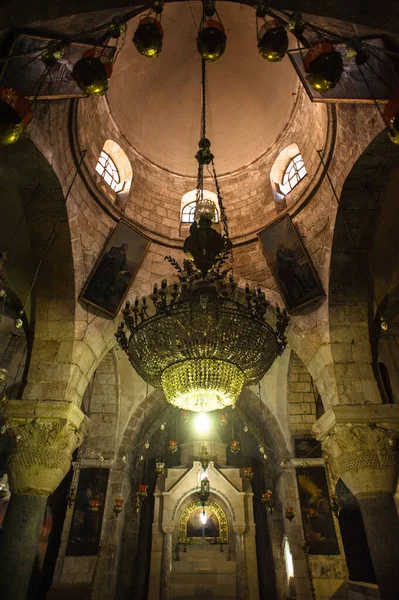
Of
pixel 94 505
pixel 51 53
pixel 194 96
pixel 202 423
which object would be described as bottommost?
pixel 94 505

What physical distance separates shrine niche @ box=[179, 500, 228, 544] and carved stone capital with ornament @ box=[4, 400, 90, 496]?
6114 millimetres

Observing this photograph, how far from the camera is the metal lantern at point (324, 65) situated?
261cm

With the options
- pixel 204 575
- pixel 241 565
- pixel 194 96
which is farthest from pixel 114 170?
pixel 204 575

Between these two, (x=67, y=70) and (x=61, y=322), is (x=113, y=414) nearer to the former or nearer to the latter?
(x=61, y=322)

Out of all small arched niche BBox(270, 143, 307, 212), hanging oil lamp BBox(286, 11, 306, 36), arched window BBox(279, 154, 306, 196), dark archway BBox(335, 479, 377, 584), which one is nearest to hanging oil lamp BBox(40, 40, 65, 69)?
hanging oil lamp BBox(286, 11, 306, 36)

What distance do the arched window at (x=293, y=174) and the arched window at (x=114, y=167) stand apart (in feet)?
11.3

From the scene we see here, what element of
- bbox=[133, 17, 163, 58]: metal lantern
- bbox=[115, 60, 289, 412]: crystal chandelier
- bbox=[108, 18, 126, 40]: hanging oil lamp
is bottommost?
bbox=[115, 60, 289, 412]: crystal chandelier

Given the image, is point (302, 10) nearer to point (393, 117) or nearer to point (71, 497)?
point (393, 117)

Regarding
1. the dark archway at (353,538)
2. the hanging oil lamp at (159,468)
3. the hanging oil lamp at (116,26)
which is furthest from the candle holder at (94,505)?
the hanging oil lamp at (116,26)

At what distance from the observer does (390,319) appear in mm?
7891

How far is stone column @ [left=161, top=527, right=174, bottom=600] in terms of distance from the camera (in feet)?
29.5

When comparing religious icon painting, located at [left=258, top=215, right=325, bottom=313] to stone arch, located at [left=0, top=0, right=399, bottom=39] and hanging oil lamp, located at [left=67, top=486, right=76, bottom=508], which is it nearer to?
stone arch, located at [left=0, top=0, right=399, bottom=39]

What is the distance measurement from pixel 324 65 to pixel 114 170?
640 centimetres

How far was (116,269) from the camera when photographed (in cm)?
682
